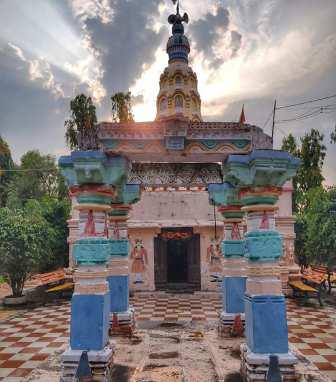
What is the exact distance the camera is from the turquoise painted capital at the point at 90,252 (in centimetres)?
540

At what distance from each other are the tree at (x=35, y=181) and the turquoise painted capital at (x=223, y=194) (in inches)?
904

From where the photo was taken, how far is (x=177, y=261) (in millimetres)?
19281

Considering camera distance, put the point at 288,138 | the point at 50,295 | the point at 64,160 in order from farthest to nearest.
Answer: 1. the point at 288,138
2. the point at 50,295
3. the point at 64,160

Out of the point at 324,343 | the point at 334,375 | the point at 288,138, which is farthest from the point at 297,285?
the point at 288,138

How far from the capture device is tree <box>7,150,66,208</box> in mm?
29859

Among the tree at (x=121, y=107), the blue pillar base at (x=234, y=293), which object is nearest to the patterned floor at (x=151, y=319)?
the blue pillar base at (x=234, y=293)

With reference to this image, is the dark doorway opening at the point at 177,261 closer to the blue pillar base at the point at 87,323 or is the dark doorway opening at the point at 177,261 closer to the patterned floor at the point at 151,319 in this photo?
the patterned floor at the point at 151,319

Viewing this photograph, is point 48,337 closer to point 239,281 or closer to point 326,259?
A: point 239,281

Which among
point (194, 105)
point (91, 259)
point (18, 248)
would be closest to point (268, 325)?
point (91, 259)

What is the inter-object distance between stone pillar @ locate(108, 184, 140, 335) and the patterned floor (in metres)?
1.37

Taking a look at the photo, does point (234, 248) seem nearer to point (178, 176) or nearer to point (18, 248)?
point (178, 176)

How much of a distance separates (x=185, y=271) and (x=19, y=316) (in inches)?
382

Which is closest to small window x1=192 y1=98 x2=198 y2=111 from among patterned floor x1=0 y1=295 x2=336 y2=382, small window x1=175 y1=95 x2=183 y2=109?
small window x1=175 y1=95 x2=183 y2=109

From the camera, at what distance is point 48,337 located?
890 cm
